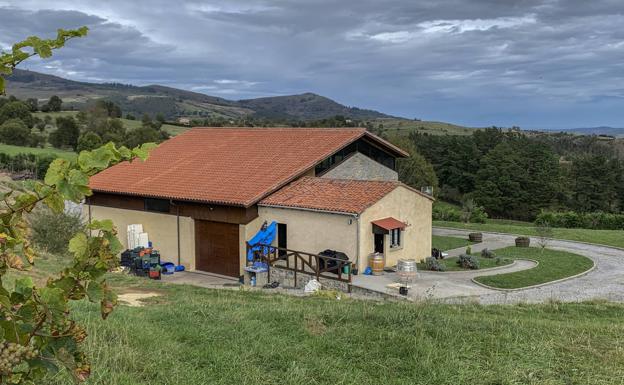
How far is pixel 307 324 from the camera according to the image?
759 cm

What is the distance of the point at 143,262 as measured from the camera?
2300 cm

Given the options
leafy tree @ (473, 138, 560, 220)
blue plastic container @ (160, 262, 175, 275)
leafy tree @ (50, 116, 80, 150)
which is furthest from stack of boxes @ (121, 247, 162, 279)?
leafy tree @ (473, 138, 560, 220)

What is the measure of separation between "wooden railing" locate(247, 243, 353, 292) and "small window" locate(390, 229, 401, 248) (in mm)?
2846

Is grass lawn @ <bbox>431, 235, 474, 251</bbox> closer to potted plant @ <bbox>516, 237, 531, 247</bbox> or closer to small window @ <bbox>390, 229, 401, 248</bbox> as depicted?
potted plant @ <bbox>516, 237, 531, 247</bbox>

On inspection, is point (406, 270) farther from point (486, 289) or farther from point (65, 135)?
point (65, 135)

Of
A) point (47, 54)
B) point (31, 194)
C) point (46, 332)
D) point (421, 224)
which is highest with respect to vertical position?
point (47, 54)

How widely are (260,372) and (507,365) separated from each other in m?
2.76

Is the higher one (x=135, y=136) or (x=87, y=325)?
(x=135, y=136)

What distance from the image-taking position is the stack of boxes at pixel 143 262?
2231cm

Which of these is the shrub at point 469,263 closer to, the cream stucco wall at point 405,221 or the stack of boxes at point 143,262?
the cream stucco wall at point 405,221

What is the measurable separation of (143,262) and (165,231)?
270 centimetres

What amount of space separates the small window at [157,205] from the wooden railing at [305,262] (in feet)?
18.8

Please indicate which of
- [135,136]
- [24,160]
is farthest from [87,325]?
[135,136]

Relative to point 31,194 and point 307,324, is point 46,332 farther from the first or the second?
point 307,324
